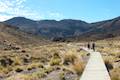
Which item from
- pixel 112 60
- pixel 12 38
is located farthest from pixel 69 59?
pixel 12 38

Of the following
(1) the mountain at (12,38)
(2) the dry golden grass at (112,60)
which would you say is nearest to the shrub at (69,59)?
(2) the dry golden grass at (112,60)

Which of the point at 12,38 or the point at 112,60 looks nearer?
the point at 112,60

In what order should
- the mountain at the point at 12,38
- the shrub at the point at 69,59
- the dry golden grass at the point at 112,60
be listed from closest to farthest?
the dry golden grass at the point at 112,60 → the shrub at the point at 69,59 → the mountain at the point at 12,38

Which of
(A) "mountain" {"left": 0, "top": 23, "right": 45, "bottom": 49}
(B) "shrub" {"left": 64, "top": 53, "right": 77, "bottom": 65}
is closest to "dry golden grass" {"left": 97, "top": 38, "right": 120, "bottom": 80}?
(B) "shrub" {"left": 64, "top": 53, "right": 77, "bottom": 65}

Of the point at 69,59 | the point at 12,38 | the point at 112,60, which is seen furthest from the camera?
the point at 12,38

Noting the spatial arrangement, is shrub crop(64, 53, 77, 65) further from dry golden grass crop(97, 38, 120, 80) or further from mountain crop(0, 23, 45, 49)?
mountain crop(0, 23, 45, 49)

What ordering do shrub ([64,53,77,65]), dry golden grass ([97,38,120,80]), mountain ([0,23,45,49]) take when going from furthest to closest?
mountain ([0,23,45,49]), shrub ([64,53,77,65]), dry golden grass ([97,38,120,80])

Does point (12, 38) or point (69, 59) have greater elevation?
point (69, 59)

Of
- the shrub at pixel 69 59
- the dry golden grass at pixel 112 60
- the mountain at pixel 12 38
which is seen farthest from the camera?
the mountain at pixel 12 38

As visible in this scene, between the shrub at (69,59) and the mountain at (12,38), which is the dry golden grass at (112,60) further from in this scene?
the mountain at (12,38)

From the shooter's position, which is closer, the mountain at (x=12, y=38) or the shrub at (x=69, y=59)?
the shrub at (x=69, y=59)

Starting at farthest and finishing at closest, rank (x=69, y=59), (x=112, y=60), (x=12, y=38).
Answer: (x=12, y=38), (x=69, y=59), (x=112, y=60)

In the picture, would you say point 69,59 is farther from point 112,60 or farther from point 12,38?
point 12,38

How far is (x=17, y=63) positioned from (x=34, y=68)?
5.91m
